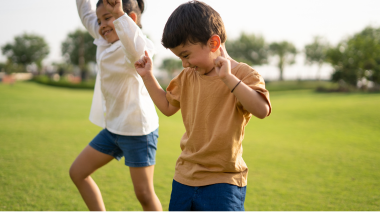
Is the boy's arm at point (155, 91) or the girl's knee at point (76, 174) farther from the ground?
the boy's arm at point (155, 91)

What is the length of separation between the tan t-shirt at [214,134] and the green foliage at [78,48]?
58.8m

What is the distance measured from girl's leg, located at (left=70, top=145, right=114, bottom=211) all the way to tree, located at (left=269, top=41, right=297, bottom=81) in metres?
59.6

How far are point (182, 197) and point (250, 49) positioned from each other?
67.0 metres

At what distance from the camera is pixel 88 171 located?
2434mm

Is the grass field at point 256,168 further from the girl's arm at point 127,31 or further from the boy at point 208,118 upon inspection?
the girl's arm at point 127,31

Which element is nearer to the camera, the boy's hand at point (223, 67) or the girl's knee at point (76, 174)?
the boy's hand at point (223, 67)

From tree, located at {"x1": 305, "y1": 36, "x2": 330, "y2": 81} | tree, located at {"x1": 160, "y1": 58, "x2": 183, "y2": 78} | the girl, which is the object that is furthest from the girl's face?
tree, located at {"x1": 160, "y1": 58, "x2": 183, "y2": 78}

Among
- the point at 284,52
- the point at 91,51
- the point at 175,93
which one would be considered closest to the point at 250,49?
the point at 284,52

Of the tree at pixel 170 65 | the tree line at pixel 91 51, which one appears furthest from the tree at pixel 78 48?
Result: the tree at pixel 170 65

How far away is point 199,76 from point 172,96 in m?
0.23

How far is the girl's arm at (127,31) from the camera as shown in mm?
1946

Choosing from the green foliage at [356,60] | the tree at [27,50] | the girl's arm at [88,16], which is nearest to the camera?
the girl's arm at [88,16]

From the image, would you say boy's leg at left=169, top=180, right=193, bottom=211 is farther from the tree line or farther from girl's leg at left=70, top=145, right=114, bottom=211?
the tree line

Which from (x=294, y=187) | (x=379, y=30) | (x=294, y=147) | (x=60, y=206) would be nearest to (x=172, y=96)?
(x=60, y=206)
